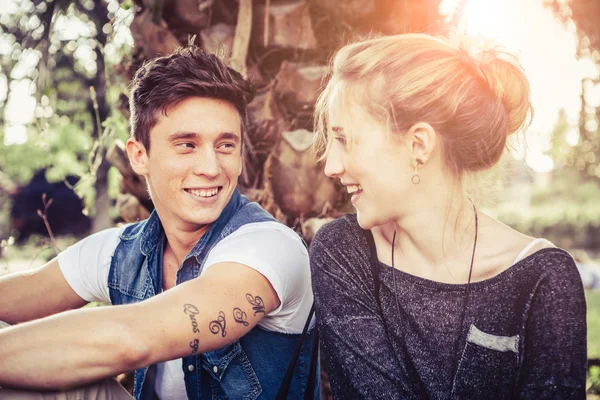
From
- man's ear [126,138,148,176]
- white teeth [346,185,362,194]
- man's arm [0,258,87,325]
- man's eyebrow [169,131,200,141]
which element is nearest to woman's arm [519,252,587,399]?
white teeth [346,185,362,194]

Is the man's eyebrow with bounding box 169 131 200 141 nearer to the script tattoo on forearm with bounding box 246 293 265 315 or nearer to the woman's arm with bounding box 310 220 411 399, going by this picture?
the woman's arm with bounding box 310 220 411 399

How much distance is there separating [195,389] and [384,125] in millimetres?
1337

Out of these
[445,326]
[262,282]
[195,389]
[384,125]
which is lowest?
[195,389]

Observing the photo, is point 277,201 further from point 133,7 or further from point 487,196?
point 133,7

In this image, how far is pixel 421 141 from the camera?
1956 mm

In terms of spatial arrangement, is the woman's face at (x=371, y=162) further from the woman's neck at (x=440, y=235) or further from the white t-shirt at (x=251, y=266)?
the white t-shirt at (x=251, y=266)

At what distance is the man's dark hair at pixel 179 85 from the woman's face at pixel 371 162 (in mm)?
605

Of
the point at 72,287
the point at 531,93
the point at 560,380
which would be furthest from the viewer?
the point at 72,287

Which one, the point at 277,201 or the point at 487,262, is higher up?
the point at 277,201

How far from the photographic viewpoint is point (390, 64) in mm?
1964

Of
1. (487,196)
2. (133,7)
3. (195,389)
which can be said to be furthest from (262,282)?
(133,7)

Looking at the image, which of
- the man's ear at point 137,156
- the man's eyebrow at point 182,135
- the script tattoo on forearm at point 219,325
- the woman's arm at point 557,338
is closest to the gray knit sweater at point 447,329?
the woman's arm at point 557,338

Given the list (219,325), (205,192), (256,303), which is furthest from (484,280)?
(205,192)

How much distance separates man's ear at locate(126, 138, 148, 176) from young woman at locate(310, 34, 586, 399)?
38.8 inches
